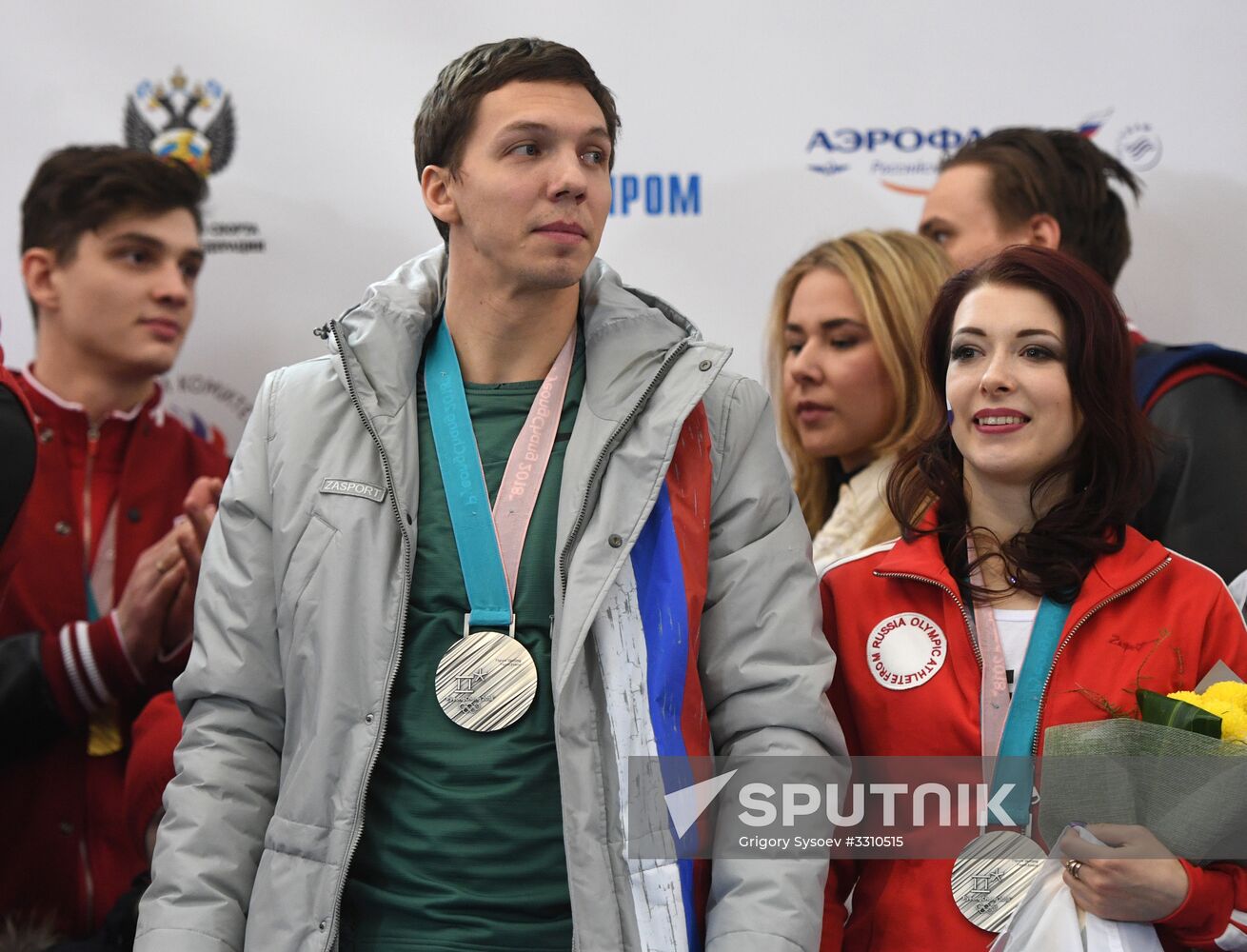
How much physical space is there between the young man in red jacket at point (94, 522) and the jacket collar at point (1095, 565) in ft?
5.57

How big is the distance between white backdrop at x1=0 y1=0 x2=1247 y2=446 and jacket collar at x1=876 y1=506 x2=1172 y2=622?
141 cm

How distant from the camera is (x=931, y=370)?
8.61 feet

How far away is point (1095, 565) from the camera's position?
91.1 inches

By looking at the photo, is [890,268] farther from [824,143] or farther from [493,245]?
[493,245]

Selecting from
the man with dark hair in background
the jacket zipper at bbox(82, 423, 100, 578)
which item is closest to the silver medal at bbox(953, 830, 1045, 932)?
the man with dark hair in background

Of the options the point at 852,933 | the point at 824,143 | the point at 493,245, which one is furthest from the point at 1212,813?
the point at 824,143

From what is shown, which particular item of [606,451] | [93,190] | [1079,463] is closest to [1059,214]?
[1079,463]

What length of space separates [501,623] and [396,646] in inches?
6.3

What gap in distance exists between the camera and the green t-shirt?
6.63ft

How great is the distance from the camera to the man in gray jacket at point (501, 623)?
2031 mm

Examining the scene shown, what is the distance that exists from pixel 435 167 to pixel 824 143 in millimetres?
1536

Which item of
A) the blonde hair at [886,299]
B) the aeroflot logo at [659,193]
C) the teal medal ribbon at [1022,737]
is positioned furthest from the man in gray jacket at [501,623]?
the aeroflot logo at [659,193]

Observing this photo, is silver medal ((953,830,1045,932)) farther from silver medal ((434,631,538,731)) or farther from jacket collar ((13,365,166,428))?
jacket collar ((13,365,166,428))

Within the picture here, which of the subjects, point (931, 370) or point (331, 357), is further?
point (931, 370)
